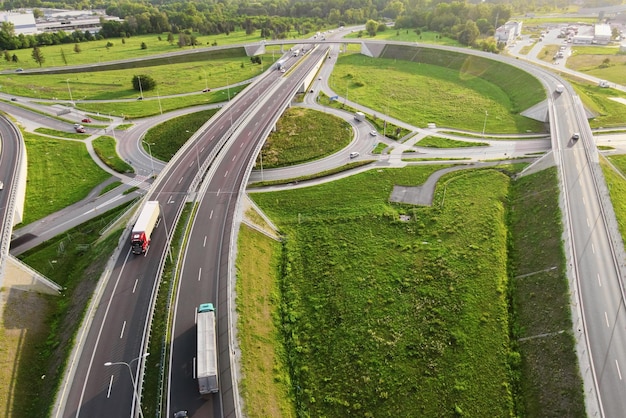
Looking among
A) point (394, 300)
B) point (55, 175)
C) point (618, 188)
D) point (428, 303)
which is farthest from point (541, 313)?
point (55, 175)

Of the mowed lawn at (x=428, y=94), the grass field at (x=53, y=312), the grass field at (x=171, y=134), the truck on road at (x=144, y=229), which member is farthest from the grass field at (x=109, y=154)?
the mowed lawn at (x=428, y=94)

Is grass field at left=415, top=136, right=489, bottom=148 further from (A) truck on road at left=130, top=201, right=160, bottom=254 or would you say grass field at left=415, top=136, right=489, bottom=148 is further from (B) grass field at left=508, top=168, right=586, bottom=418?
(A) truck on road at left=130, top=201, right=160, bottom=254

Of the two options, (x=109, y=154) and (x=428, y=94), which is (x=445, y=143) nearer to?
(x=428, y=94)

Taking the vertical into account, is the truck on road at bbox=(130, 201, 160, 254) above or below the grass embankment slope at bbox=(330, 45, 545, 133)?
below

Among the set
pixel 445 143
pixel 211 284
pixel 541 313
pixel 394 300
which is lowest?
pixel 541 313

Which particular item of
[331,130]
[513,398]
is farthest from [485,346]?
[331,130]

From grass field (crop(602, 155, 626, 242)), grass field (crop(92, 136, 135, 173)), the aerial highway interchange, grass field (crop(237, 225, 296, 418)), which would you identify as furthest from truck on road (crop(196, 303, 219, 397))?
grass field (crop(92, 136, 135, 173))

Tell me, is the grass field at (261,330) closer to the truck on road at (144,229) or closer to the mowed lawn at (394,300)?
the mowed lawn at (394,300)

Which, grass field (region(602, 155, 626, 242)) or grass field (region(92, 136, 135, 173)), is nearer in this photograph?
grass field (region(602, 155, 626, 242))
